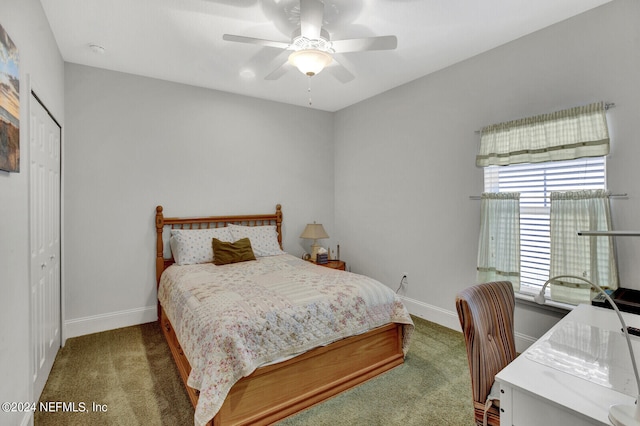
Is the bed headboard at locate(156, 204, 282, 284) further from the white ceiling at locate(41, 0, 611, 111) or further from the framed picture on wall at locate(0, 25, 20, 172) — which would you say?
the framed picture on wall at locate(0, 25, 20, 172)

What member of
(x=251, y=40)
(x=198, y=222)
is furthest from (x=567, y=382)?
(x=198, y=222)

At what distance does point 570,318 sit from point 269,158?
3.69m

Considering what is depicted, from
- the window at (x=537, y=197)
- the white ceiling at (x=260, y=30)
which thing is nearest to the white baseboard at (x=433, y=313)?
the window at (x=537, y=197)

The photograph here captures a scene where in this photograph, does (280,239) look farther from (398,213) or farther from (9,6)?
(9,6)


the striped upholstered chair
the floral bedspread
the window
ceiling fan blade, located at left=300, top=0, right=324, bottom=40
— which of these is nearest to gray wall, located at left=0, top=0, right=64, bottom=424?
the floral bedspread

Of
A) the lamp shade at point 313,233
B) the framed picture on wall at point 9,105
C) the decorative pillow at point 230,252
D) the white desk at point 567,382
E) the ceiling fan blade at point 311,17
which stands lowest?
the white desk at point 567,382

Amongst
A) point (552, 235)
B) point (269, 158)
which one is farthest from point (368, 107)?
point (552, 235)

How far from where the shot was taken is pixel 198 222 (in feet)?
12.7

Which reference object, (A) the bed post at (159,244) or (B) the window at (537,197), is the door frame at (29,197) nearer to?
(A) the bed post at (159,244)

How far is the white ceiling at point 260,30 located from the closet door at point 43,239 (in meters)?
0.83

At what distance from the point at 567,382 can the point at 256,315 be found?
5.23 feet

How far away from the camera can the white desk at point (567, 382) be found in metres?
1.00

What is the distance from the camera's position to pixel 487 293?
63.9 inches

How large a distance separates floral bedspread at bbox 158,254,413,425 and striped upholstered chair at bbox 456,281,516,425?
102 cm
